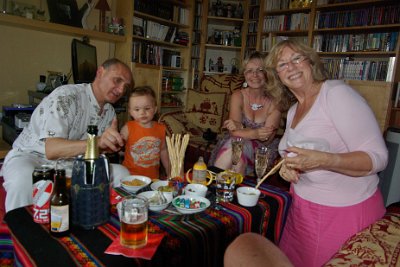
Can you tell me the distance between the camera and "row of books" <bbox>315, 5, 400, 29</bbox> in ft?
12.0

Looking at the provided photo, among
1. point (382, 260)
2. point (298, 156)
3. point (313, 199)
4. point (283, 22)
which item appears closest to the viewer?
point (382, 260)

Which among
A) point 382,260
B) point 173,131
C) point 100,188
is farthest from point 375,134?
point 173,131

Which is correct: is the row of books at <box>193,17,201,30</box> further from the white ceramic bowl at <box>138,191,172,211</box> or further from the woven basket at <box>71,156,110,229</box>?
the woven basket at <box>71,156,110,229</box>

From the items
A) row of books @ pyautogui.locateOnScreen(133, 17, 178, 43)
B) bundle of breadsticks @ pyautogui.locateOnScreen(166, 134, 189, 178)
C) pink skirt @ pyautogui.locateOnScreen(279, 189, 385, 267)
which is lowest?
pink skirt @ pyautogui.locateOnScreen(279, 189, 385, 267)

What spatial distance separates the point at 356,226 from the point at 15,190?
1.52 m

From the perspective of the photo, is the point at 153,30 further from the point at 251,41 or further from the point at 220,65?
the point at 251,41

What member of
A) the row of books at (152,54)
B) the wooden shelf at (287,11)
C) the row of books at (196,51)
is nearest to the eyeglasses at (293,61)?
the row of books at (152,54)

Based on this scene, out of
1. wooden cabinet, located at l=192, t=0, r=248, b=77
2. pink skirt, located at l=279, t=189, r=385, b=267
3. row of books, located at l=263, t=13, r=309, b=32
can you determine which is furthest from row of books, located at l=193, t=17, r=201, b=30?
pink skirt, located at l=279, t=189, r=385, b=267

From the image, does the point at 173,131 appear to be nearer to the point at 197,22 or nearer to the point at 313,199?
the point at 313,199

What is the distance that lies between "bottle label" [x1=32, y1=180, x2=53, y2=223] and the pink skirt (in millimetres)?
1035

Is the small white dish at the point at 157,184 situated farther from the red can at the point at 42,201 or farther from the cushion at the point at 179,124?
the cushion at the point at 179,124

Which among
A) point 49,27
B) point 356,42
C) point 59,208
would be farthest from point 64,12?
point 356,42

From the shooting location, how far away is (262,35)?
15.7 ft

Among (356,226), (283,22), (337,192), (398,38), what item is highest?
(283,22)
